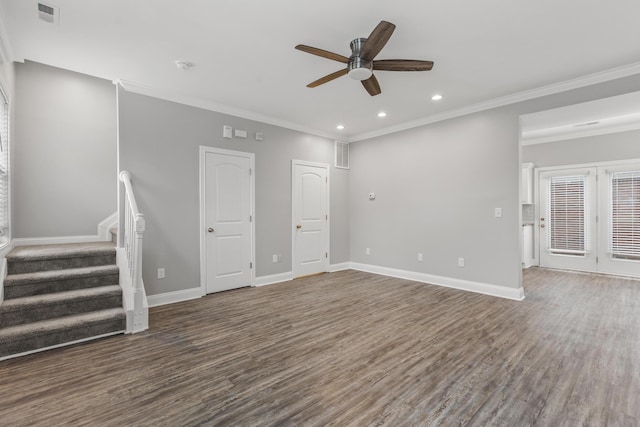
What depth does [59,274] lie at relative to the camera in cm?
305

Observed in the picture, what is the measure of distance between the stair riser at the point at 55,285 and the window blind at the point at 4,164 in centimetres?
75

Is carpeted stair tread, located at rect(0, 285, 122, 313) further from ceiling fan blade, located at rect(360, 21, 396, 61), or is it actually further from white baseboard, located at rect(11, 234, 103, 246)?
ceiling fan blade, located at rect(360, 21, 396, 61)

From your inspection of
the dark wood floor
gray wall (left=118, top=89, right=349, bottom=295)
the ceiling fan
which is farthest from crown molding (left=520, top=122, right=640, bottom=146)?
gray wall (left=118, top=89, right=349, bottom=295)

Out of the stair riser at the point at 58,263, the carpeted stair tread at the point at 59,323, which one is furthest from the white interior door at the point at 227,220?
the carpeted stair tread at the point at 59,323

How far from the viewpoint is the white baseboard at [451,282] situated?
4.18 m

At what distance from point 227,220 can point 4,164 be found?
8.17ft

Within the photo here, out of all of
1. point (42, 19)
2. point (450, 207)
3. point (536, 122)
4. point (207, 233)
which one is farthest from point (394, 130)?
point (42, 19)

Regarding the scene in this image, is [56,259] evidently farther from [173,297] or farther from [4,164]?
[173,297]

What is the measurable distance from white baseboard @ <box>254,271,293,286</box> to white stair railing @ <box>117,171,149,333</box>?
1.97 metres

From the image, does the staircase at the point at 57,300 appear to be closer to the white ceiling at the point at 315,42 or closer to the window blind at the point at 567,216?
the white ceiling at the point at 315,42

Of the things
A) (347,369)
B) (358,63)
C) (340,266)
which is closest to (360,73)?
(358,63)

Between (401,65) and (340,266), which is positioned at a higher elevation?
(401,65)

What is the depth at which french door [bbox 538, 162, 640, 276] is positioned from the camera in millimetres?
5395

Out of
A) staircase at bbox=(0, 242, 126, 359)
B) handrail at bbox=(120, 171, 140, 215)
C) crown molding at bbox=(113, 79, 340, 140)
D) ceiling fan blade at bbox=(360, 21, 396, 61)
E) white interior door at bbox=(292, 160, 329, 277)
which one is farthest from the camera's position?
white interior door at bbox=(292, 160, 329, 277)
